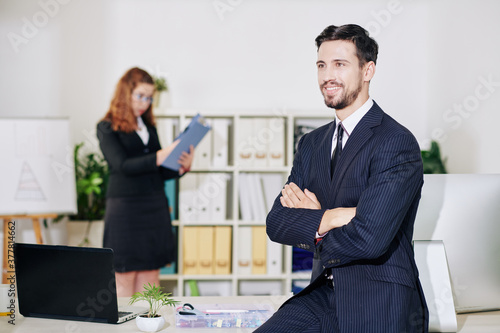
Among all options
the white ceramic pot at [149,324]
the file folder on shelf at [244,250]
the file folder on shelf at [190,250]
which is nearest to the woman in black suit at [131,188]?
the file folder on shelf at [190,250]

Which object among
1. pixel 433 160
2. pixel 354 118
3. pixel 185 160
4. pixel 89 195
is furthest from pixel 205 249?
pixel 354 118

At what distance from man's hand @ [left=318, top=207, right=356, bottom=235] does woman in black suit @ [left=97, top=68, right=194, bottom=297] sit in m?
1.80

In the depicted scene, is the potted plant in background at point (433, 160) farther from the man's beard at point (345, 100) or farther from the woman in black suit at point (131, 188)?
the man's beard at point (345, 100)

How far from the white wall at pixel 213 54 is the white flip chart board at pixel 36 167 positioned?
25.4 inches

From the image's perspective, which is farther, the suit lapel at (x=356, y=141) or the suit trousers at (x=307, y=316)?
the suit lapel at (x=356, y=141)

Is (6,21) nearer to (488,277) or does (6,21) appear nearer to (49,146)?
(49,146)

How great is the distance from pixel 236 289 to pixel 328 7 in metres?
2.39

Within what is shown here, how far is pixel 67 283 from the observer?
1.93 m

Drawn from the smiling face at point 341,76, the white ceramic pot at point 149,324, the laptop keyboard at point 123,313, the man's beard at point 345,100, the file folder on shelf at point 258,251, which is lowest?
the file folder on shelf at point 258,251

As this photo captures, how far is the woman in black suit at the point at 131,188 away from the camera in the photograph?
3.48 metres

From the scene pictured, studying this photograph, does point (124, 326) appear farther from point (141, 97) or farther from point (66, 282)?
point (141, 97)

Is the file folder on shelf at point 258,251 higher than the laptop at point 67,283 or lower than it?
lower

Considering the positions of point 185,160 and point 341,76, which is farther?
point 185,160

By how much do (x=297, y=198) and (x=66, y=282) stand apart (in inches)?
33.5
